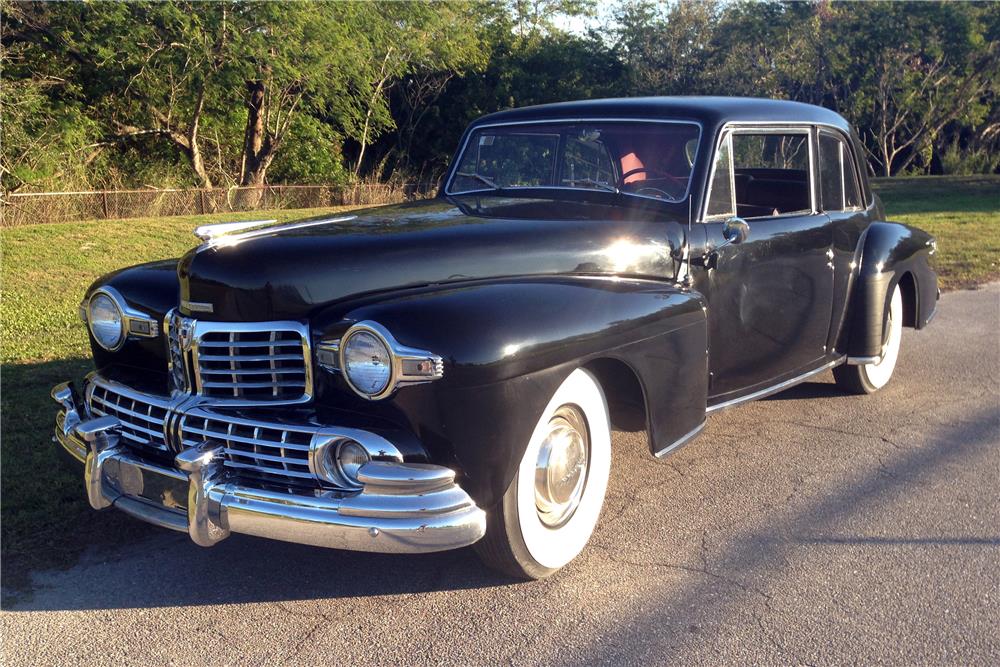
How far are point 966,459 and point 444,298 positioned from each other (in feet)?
9.60

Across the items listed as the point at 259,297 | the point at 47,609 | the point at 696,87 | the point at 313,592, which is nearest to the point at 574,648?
the point at 313,592

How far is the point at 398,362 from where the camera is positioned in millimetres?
2938

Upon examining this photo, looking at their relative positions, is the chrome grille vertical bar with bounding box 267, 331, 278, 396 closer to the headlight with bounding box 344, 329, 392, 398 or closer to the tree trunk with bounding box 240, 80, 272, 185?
the headlight with bounding box 344, 329, 392, 398

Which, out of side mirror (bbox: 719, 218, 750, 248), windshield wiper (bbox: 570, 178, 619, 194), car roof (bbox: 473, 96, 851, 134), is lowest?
side mirror (bbox: 719, 218, 750, 248)

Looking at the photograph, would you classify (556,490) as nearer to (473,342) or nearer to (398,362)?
(473,342)

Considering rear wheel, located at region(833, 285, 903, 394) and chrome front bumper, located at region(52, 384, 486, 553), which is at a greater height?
chrome front bumper, located at region(52, 384, 486, 553)

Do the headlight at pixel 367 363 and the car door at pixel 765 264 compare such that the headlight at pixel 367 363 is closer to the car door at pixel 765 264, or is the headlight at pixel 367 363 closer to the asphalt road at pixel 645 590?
the asphalt road at pixel 645 590

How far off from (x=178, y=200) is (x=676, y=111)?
12.1m

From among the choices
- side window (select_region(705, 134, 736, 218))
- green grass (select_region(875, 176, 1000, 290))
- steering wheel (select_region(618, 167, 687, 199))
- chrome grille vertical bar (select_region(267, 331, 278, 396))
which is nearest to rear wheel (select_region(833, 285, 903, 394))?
side window (select_region(705, 134, 736, 218))

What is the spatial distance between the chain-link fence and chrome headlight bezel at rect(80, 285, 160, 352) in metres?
10.3

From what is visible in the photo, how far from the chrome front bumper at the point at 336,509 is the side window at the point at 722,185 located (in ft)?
6.60

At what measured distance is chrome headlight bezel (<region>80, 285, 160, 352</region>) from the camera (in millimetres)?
3742

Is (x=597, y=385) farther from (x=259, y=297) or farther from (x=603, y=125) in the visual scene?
(x=603, y=125)

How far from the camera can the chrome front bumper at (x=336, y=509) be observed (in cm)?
289
